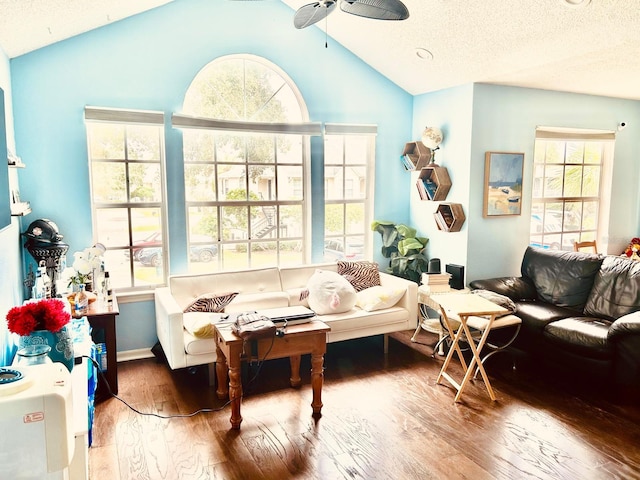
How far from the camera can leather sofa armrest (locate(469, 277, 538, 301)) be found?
426 cm

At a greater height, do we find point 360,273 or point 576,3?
point 576,3

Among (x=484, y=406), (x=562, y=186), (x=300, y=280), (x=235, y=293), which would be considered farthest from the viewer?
(x=562, y=186)

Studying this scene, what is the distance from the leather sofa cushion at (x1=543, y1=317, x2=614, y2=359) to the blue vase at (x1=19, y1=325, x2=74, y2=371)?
3232 mm

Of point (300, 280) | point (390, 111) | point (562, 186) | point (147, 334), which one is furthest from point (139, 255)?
point (562, 186)

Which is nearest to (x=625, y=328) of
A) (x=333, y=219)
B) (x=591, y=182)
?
(x=333, y=219)

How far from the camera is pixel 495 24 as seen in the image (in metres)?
3.40

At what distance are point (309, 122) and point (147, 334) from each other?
A: 2.40 meters

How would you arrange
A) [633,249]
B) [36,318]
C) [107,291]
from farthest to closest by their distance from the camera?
Result: [633,249], [107,291], [36,318]

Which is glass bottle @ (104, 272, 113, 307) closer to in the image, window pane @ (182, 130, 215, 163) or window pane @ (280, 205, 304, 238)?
window pane @ (182, 130, 215, 163)

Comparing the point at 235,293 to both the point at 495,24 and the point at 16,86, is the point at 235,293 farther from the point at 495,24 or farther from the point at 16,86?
the point at 495,24

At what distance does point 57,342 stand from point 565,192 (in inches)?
200

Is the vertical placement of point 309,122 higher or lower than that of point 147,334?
higher

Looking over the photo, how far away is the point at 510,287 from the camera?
4.29 meters

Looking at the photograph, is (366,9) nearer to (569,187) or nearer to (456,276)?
(456,276)
